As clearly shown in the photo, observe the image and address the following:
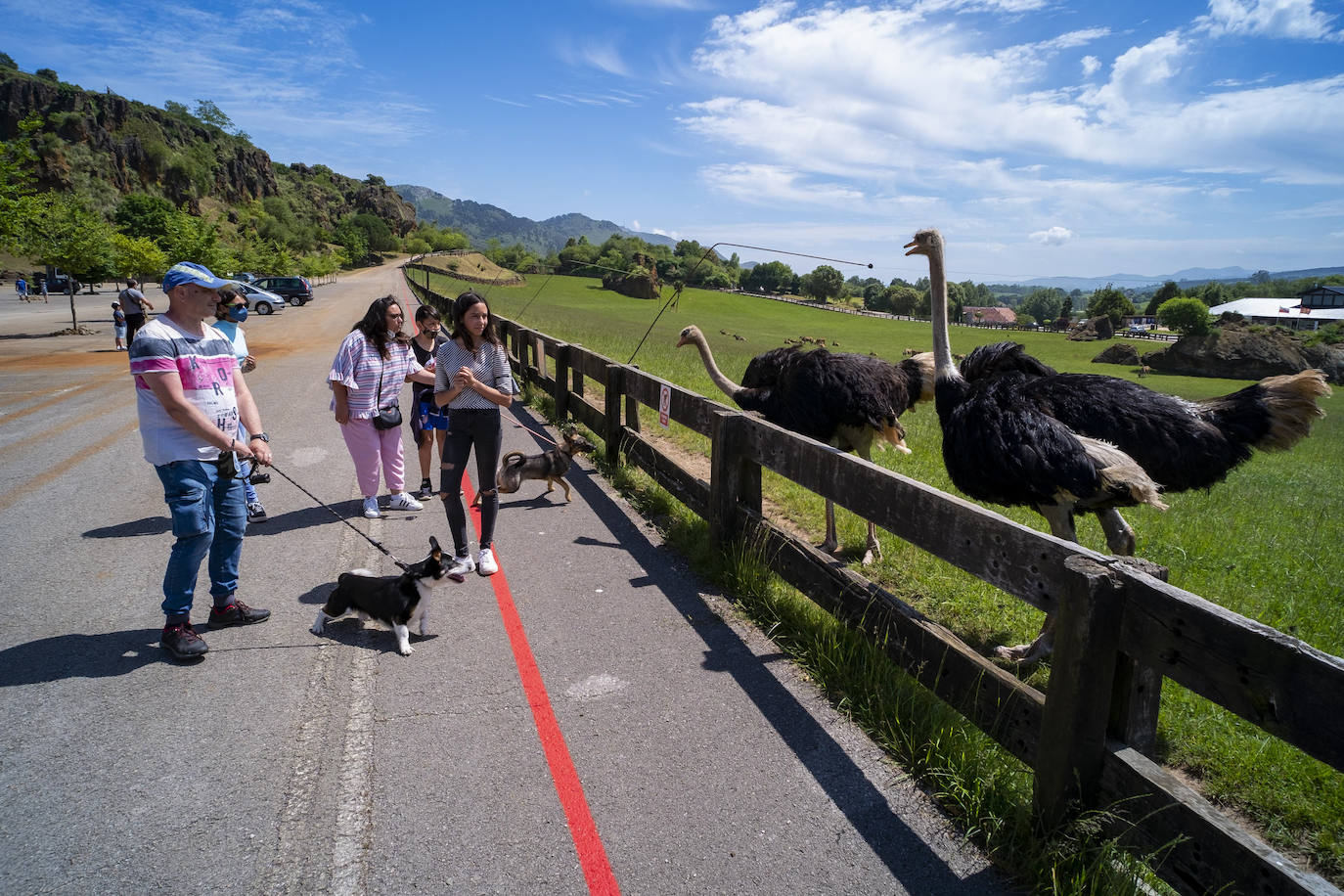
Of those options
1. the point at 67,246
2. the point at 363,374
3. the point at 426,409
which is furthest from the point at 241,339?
the point at 67,246

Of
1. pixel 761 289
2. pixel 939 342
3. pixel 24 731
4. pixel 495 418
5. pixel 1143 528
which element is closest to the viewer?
pixel 24 731

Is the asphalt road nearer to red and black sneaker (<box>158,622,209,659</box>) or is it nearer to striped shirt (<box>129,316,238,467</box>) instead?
red and black sneaker (<box>158,622,209,659</box>)

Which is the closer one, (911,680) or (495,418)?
(911,680)

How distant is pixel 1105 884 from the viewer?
248 cm

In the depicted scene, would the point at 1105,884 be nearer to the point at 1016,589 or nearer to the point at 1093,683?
the point at 1093,683

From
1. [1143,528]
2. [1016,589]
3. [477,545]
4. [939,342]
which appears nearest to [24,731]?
[477,545]

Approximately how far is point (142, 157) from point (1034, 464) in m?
141

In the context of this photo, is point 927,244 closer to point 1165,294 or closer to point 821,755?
Answer: point 821,755

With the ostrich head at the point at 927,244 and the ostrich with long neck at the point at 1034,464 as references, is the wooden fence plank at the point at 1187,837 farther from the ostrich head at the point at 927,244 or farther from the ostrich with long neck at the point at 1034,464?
the ostrich head at the point at 927,244

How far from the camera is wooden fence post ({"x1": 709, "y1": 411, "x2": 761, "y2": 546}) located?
17.4ft

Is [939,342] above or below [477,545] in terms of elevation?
above

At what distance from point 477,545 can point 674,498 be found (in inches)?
73.6

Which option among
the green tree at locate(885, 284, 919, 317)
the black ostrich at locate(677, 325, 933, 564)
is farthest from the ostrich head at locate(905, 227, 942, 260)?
the green tree at locate(885, 284, 919, 317)

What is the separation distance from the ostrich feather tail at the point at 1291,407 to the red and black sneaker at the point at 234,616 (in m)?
6.03
